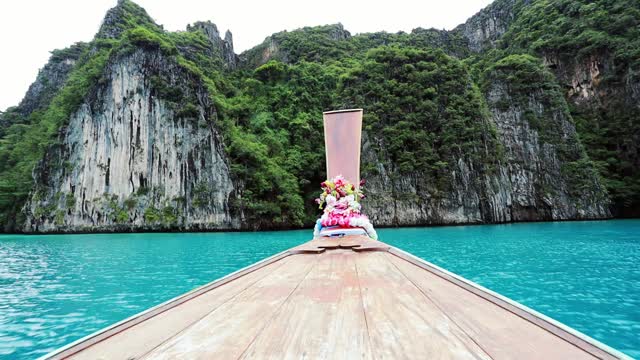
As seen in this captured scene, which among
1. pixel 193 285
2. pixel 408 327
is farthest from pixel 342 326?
pixel 193 285

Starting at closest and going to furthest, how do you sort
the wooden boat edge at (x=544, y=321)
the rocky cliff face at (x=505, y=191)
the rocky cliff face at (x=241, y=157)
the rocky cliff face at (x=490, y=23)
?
the wooden boat edge at (x=544, y=321), the rocky cliff face at (x=241, y=157), the rocky cliff face at (x=505, y=191), the rocky cliff face at (x=490, y=23)

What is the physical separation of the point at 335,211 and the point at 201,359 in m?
4.64

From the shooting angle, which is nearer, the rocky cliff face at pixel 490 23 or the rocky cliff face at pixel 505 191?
the rocky cliff face at pixel 505 191

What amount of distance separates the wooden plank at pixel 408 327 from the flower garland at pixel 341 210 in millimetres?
3477

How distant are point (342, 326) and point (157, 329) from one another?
2.44ft

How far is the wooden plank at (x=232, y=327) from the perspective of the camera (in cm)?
108

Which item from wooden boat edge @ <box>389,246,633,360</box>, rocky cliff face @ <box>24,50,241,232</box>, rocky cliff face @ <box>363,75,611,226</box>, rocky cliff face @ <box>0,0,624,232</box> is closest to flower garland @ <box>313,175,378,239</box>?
wooden boat edge @ <box>389,246,633,360</box>

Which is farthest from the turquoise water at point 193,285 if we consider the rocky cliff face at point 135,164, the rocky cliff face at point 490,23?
the rocky cliff face at point 490,23

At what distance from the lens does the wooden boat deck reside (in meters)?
1.03

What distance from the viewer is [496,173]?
97.7 ft

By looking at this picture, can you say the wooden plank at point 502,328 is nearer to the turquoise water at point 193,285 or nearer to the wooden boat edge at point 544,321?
the wooden boat edge at point 544,321

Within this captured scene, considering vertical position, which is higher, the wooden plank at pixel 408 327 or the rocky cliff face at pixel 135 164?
the rocky cliff face at pixel 135 164

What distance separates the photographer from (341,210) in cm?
562

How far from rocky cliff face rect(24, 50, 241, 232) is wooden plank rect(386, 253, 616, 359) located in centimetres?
2701
